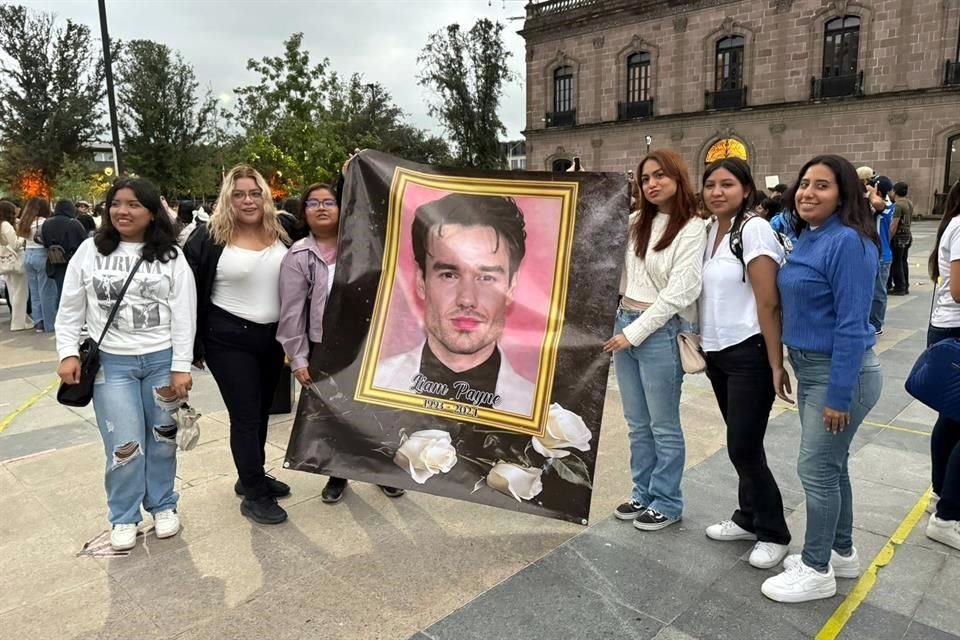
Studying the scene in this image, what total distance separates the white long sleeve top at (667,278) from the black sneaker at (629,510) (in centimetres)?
97

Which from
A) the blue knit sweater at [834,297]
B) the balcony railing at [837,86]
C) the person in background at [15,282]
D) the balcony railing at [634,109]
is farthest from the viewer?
the balcony railing at [634,109]

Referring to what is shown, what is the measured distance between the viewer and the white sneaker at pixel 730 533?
3.30 meters

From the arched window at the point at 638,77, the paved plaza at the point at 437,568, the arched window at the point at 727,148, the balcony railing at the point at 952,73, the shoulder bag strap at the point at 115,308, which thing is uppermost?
the arched window at the point at 638,77

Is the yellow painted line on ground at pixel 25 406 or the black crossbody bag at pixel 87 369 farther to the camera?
the yellow painted line on ground at pixel 25 406

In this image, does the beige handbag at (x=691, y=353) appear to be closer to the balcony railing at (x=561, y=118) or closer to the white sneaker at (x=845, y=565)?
the white sneaker at (x=845, y=565)

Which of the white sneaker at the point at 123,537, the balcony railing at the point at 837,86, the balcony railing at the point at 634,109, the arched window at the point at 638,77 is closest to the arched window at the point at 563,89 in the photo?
the balcony railing at the point at 634,109

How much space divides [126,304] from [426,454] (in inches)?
64.0

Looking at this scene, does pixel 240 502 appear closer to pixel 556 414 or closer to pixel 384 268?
pixel 384 268

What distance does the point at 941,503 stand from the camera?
3281 millimetres

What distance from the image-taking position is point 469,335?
336cm

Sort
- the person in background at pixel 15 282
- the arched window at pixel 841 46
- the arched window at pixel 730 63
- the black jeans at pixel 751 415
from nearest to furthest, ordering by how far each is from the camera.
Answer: the black jeans at pixel 751 415 → the person in background at pixel 15 282 → the arched window at pixel 841 46 → the arched window at pixel 730 63

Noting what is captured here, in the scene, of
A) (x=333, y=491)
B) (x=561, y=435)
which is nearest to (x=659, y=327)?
(x=561, y=435)

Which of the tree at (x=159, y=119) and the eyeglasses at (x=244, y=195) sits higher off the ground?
the tree at (x=159, y=119)

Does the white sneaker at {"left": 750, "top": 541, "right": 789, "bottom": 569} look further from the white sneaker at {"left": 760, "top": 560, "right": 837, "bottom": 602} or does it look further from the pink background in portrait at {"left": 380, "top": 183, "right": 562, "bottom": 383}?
the pink background in portrait at {"left": 380, "top": 183, "right": 562, "bottom": 383}
